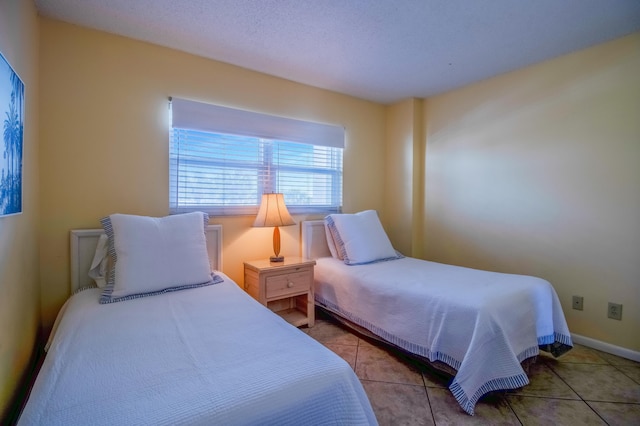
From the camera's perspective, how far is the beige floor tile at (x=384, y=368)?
1887 millimetres

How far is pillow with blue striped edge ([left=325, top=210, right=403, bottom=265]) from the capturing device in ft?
8.79

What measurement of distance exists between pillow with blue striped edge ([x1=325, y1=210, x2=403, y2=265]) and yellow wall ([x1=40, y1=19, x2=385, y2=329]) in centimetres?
77

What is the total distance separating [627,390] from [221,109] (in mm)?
3283

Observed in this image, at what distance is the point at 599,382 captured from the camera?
6.06 ft

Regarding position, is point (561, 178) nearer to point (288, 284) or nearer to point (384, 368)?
point (384, 368)

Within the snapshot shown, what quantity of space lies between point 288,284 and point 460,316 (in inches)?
49.9

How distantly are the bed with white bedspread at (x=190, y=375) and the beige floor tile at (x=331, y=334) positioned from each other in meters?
1.13

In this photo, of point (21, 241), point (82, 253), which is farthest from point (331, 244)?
point (21, 241)

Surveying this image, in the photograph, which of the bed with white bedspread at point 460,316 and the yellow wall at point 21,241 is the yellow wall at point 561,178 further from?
the yellow wall at point 21,241

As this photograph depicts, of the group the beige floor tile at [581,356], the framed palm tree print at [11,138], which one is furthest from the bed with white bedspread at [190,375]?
the beige floor tile at [581,356]

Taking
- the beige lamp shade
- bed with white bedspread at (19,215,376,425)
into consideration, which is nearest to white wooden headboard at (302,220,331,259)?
the beige lamp shade

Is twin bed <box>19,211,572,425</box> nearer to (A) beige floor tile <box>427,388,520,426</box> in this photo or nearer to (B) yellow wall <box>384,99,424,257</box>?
(A) beige floor tile <box>427,388,520,426</box>

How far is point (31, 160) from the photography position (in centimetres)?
Result: 166

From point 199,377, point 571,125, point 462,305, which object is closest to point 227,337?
point 199,377
